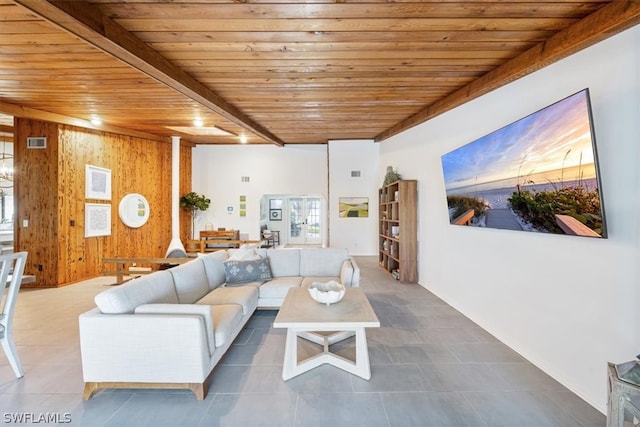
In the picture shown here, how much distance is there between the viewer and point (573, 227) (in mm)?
1986

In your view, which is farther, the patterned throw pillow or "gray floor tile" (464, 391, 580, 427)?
the patterned throw pillow

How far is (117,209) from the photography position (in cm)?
583

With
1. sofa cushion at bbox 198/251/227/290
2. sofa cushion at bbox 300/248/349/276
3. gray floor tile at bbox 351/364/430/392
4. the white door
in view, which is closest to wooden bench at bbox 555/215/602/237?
gray floor tile at bbox 351/364/430/392

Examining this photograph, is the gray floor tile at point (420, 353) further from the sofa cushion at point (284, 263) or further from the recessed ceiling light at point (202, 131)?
the recessed ceiling light at point (202, 131)

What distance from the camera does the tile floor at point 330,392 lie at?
184 centimetres

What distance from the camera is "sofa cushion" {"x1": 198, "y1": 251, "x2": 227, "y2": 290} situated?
11.2 ft

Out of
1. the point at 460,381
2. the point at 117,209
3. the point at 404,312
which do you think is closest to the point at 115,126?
the point at 117,209

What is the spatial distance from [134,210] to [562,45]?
7.22m

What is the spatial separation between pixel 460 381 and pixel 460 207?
1991 millimetres

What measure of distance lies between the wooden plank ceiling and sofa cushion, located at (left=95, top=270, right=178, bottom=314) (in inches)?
77.3

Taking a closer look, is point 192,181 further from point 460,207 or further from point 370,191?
point 460,207

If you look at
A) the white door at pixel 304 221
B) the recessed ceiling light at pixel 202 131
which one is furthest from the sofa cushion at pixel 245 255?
the white door at pixel 304 221

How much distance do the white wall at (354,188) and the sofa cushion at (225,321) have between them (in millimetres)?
5012

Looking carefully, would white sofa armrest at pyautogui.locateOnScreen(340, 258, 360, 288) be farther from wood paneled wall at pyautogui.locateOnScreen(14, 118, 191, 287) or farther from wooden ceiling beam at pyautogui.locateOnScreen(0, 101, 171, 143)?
wooden ceiling beam at pyautogui.locateOnScreen(0, 101, 171, 143)
